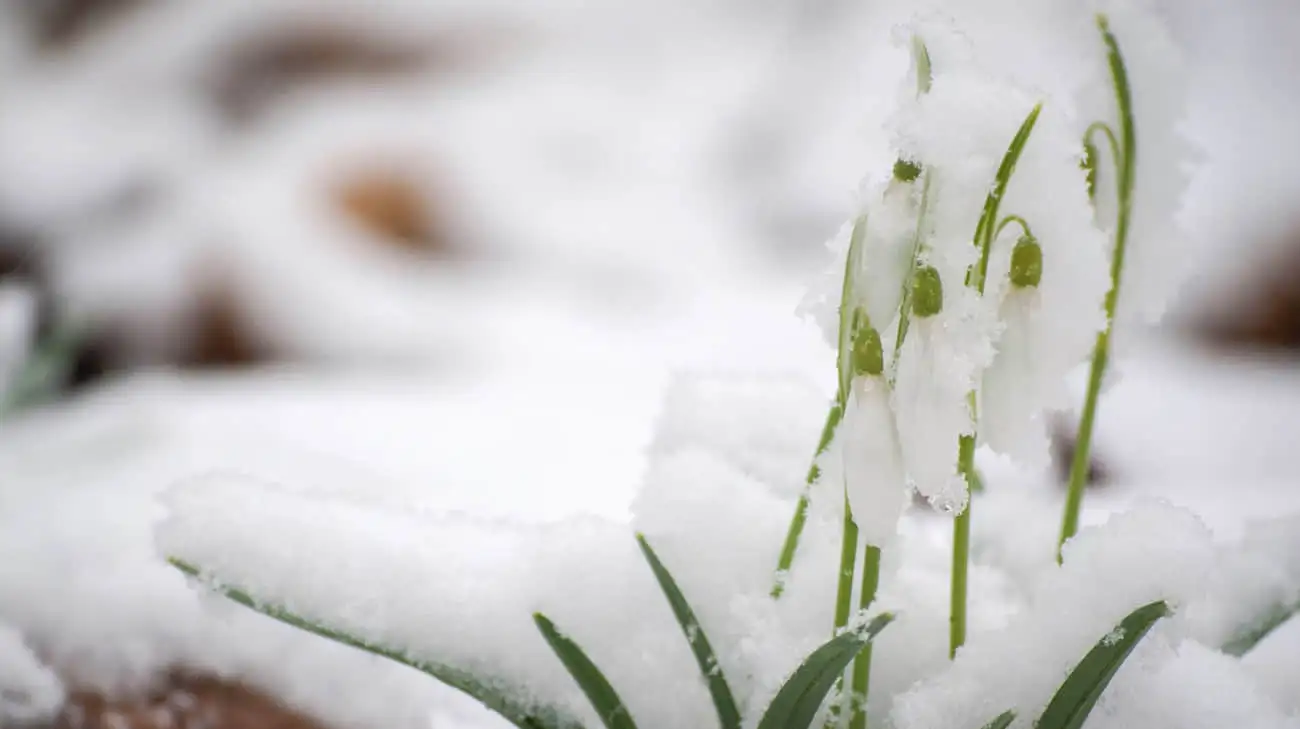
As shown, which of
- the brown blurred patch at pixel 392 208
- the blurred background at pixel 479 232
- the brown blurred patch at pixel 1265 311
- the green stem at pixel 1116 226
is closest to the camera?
the green stem at pixel 1116 226

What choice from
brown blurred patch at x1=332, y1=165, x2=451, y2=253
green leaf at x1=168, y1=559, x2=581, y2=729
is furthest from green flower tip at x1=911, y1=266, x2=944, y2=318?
brown blurred patch at x1=332, y1=165, x2=451, y2=253

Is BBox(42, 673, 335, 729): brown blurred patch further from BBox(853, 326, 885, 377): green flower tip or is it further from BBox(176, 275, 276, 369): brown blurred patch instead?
BBox(176, 275, 276, 369): brown blurred patch

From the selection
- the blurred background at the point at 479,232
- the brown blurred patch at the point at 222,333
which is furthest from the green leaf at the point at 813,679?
the brown blurred patch at the point at 222,333

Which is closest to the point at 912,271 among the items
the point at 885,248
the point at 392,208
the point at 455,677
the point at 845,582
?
the point at 885,248

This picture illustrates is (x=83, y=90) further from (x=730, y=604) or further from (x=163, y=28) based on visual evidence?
(x=730, y=604)

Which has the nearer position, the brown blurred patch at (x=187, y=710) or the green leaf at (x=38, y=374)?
the brown blurred patch at (x=187, y=710)

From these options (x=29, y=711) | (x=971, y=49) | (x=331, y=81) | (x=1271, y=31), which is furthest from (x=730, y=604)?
(x=331, y=81)

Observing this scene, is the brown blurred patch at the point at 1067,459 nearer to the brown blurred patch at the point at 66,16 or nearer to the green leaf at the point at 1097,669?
the green leaf at the point at 1097,669
